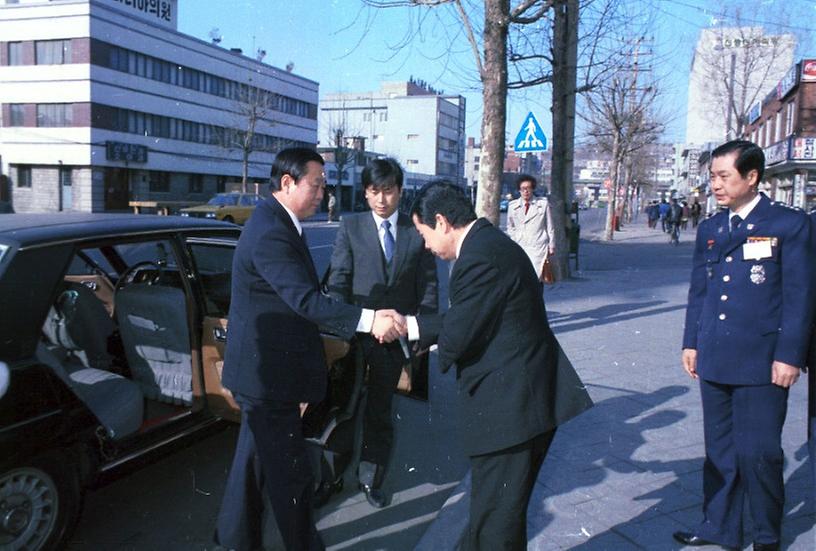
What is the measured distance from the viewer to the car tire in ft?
10.0

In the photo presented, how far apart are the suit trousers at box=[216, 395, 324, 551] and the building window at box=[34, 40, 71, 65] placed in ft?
159

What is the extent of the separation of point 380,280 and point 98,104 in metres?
47.0

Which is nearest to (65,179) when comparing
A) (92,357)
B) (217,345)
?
(92,357)

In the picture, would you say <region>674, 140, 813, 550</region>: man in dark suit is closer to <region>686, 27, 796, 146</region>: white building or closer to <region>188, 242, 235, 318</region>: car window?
<region>188, 242, 235, 318</region>: car window

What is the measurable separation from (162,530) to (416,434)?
205 cm

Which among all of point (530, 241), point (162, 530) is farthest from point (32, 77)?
point (162, 530)

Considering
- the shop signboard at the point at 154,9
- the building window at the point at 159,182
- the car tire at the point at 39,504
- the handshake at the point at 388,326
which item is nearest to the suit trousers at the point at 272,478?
the handshake at the point at 388,326

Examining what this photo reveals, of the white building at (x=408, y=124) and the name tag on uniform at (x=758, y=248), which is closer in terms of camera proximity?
the name tag on uniform at (x=758, y=248)

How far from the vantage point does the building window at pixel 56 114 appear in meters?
45.3

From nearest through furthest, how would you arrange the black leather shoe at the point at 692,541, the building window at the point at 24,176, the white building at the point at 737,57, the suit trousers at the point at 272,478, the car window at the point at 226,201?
1. the suit trousers at the point at 272,478
2. the black leather shoe at the point at 692,541
3. the car window at the point at 226,201
4. the white building at the point at 737,57
5. the building window at the point at 24,176

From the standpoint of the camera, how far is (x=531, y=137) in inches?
427

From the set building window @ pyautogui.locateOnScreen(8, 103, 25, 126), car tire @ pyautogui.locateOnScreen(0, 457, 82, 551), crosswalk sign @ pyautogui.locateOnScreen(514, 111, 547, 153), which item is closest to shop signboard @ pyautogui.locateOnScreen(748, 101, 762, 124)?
Answer: crosswalk sign @ pyautogui.locateOnScreen(514, 111, 547, 153)

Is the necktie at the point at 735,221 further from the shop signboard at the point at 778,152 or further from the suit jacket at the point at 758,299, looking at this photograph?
the shop signboard at the point at 778,152

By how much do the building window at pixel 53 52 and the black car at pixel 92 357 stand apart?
46.4 m
